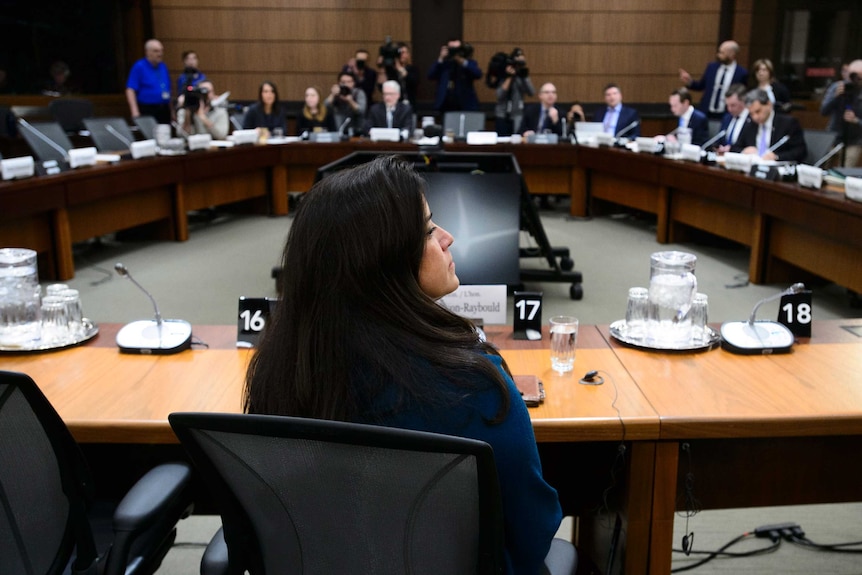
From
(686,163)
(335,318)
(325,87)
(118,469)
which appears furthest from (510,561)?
(325,87)

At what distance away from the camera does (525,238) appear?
6.22m

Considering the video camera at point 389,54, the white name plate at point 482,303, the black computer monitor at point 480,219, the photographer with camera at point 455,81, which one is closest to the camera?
the white name plate at point 482,303

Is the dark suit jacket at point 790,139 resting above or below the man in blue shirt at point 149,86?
below

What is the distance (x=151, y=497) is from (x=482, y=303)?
1073 mm

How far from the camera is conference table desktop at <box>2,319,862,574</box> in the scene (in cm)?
156

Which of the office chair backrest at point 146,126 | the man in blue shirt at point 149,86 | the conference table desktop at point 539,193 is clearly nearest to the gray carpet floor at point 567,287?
the conference table desktop at point 539,193

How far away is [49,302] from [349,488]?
4.54 feet

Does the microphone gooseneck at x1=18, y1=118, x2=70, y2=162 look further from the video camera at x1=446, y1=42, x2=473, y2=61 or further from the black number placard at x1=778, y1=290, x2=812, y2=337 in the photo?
the black number placard at x1=778, y1=290, x2=812, y2=337

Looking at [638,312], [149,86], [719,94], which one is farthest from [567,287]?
[149,86]

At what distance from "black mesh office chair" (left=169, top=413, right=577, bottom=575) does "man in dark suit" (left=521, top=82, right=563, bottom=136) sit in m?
6.47

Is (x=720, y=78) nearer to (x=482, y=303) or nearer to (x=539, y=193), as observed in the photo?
(x=539, y=193)

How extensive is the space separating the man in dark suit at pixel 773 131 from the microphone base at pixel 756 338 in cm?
372

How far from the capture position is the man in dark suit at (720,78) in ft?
26.1

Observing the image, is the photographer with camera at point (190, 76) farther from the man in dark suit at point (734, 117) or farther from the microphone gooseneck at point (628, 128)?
the man in dark suit at point (734, 117)
